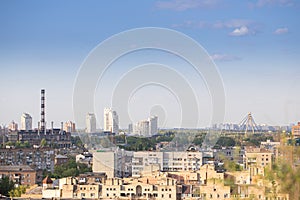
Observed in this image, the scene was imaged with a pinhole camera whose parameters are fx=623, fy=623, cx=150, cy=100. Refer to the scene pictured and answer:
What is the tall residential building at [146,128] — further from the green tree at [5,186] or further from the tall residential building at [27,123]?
the green tree at [5,186]

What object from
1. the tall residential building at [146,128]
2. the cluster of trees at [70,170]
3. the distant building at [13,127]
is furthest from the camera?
the distant building at [13,127]

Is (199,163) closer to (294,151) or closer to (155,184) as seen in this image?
(155,184)

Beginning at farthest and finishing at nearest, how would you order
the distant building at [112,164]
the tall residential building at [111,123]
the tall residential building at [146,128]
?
the tall residential building at [146,128] < the tall residential building at [111,123] < the distant building at [112,164]

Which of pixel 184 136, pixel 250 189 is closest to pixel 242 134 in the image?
pixel 184 136

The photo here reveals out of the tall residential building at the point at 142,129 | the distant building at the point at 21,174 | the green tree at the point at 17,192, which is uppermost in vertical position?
the tall residential building at the point at 142,129

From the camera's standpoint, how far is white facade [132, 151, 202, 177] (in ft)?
36.8

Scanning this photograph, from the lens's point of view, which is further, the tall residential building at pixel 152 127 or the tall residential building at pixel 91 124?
the tall residential building at pixel 152 127

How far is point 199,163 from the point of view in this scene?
437 inches

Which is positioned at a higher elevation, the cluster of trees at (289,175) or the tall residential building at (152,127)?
the tall residential building at (152,127)

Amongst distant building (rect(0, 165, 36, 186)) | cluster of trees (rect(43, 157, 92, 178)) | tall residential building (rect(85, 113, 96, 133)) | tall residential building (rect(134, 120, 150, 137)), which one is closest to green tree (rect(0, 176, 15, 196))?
distant building (rect(0, 165, 36, 186))

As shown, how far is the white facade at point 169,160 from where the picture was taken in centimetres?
1122

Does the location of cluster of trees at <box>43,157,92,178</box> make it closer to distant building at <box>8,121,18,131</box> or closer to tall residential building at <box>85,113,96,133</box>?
tall residential building at <box>85,113,96,133</box>

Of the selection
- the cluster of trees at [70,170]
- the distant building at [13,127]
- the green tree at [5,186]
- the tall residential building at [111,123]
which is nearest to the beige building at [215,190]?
the green tree at [5,186]

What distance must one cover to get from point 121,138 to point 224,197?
409 inches
